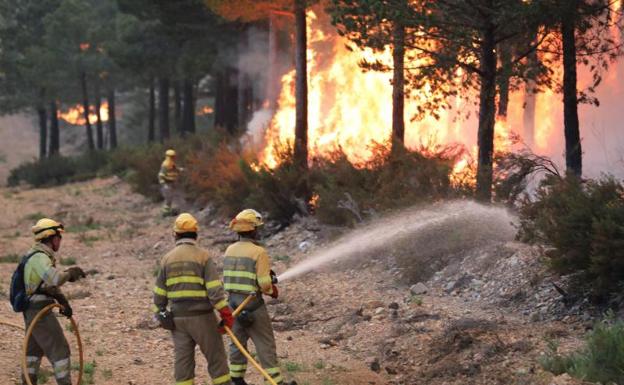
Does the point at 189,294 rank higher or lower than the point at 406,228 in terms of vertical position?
higher

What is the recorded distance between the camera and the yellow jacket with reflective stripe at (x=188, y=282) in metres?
7.76

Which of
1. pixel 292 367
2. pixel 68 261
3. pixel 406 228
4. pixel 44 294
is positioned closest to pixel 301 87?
pixel 68 261

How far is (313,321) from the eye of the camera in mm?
11992

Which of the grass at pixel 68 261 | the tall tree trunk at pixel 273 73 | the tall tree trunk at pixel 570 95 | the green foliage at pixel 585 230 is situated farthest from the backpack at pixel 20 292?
the tall tree trunk at pixel 273 73

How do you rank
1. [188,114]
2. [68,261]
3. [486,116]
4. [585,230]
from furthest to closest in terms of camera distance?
[188,114], [68,261], [486,116], [585,230]

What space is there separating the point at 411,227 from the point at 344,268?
1.30m

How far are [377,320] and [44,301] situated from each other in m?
4.63

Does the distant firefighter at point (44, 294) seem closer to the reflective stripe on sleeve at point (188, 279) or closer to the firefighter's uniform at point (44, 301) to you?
the firefighter's uniform at point (44, 301)

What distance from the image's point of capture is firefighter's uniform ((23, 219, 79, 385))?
8.14 metres

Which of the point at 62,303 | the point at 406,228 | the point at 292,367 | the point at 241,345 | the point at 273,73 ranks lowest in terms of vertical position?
the point at 292,367

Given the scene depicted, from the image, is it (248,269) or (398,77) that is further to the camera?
(398,77)

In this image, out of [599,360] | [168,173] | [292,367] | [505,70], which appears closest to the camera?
[599,360]

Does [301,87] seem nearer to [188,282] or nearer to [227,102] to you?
[188,282]

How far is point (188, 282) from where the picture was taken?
7.77 m
